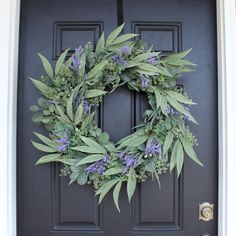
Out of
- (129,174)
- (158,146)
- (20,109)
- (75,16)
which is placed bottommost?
(129,174)

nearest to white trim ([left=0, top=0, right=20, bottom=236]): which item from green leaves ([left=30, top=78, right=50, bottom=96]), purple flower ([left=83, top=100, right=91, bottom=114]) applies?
green leaves ([left=30, top=78, right=50, bottom=96])

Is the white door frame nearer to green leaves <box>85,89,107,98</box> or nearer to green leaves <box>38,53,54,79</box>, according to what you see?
green leaves <box>38,53,54,79</box>

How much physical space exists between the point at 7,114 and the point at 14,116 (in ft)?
0.18

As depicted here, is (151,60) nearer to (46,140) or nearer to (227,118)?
(227,118)

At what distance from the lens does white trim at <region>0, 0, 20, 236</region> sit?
1.56 m

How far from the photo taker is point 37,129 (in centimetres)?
168

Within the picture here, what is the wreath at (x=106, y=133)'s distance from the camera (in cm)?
152

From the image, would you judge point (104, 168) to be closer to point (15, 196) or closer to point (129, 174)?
point (129, 174)

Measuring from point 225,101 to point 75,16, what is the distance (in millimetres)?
867

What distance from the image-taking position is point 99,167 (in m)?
1.51

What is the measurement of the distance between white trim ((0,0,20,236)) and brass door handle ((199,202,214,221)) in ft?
3.06

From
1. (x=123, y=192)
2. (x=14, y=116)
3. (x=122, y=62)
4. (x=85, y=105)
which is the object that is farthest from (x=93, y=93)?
(x=123, y=192)

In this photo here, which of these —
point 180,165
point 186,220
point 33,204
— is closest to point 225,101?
point 180,165

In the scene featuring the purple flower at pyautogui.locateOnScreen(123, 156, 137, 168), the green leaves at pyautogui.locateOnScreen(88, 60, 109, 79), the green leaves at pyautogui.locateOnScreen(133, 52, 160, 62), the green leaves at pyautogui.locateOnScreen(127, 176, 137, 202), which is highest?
the green leaves at pyautogui.locateOnScreen(133, 52, 160, 62)
